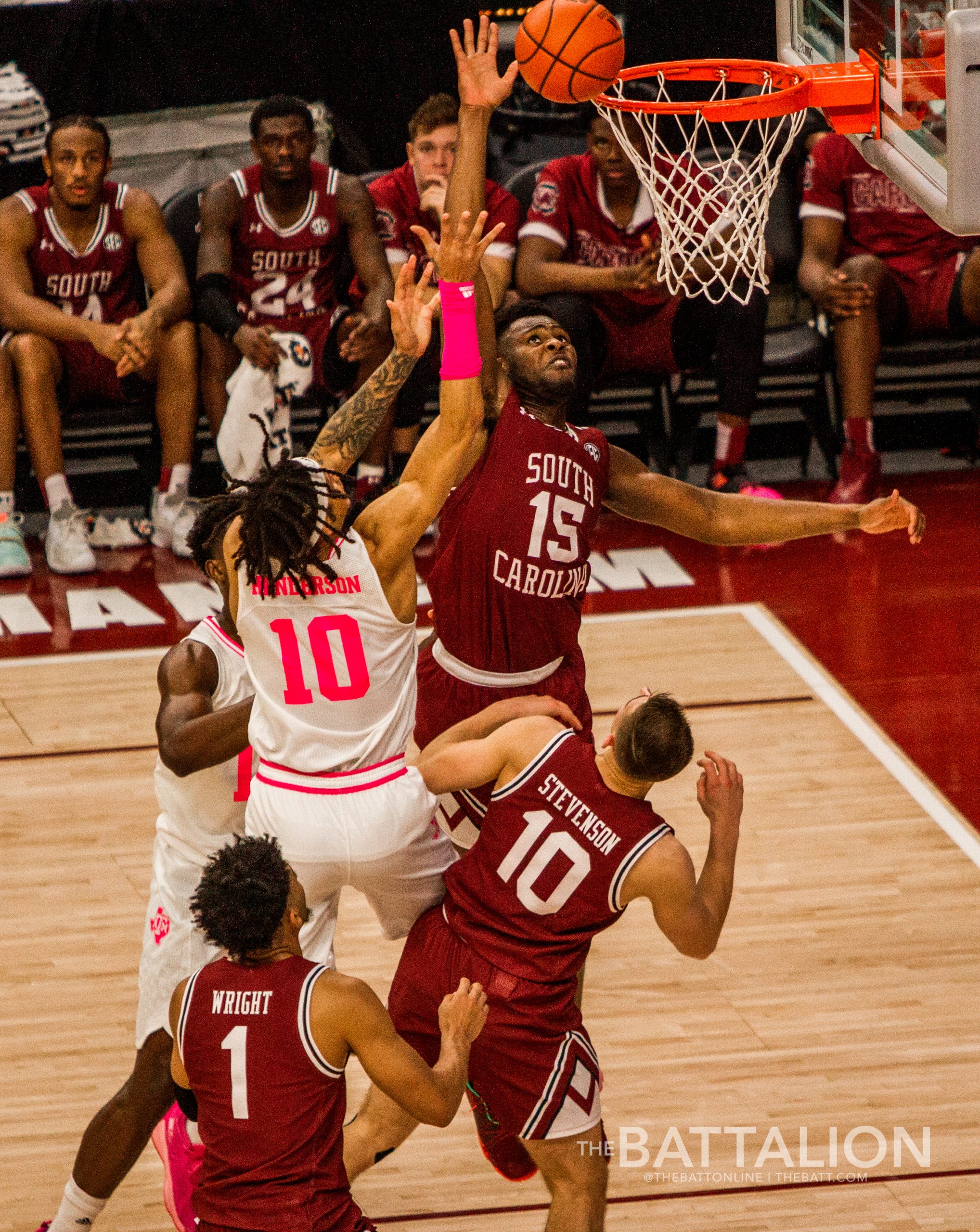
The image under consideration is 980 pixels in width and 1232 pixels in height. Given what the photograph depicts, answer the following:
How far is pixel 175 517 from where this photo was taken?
854cm

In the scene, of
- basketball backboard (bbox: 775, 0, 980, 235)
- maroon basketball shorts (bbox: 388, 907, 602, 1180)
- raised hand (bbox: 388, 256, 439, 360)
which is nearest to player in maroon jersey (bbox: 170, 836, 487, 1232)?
maroon basketball shorts (bbox: 388, 907, 602, 1180)

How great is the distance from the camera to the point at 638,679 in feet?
22.8

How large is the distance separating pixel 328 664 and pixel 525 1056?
3.00ft

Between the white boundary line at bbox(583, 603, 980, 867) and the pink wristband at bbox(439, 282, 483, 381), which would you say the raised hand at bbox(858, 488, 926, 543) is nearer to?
the pink wristband at bbox(439, 282, 483, 381)

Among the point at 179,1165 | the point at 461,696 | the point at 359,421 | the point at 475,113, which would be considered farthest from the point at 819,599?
the point at 179,1165

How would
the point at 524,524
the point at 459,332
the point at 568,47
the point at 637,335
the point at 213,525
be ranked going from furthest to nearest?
the point at 637,335
the point at 568,47
the point at 524,524
the point at 213,525
the point at 459,332

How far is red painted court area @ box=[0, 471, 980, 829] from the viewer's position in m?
6.82

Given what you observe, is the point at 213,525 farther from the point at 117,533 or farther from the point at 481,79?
the point at 117,533

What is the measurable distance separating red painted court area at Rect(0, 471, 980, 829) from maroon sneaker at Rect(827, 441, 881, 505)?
213 millimetres

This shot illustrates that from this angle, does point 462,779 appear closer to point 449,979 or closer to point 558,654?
point 449,979

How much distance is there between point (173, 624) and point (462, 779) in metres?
4.30

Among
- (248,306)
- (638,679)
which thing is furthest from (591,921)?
(248,306)

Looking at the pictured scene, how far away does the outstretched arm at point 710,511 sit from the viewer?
15.4 ft

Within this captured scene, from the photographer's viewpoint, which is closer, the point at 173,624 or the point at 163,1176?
the point at 163,1176
